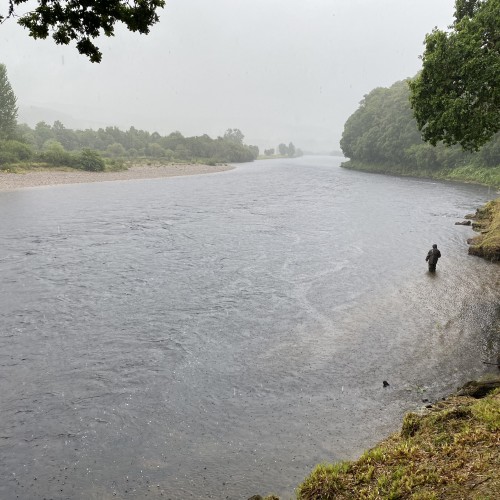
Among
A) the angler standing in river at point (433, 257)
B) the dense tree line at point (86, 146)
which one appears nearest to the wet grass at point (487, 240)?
the angler standing in river at point (433, 257)

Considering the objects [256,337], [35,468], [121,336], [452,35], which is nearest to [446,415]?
[256,337]

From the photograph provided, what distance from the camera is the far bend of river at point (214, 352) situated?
9.81m

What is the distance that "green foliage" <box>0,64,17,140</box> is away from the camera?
86812 mm

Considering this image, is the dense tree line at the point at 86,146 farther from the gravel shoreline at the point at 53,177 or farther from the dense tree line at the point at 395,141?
the dense tree line at the point at 395,141

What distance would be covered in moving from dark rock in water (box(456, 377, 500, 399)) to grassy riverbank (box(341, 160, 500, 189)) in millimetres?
71271

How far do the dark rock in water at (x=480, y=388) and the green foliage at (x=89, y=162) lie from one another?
91.3 metres

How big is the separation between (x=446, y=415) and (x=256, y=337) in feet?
27.8

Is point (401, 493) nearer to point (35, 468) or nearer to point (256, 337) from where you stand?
point (35, 468)

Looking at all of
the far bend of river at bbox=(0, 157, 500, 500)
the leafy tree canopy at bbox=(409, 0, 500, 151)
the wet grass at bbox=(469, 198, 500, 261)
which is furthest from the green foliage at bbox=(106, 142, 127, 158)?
the leafy tree canopy at bbox=(409, 0, 500, 151)

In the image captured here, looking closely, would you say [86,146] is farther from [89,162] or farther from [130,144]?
[89,162]

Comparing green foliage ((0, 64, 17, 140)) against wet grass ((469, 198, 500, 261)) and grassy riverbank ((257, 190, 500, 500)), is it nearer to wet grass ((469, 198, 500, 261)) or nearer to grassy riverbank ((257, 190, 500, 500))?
wet grass ((469, 198, 500, 261))

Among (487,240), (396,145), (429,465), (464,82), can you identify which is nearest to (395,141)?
(396,145)

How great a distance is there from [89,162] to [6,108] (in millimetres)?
23013

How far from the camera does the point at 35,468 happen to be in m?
9.47
